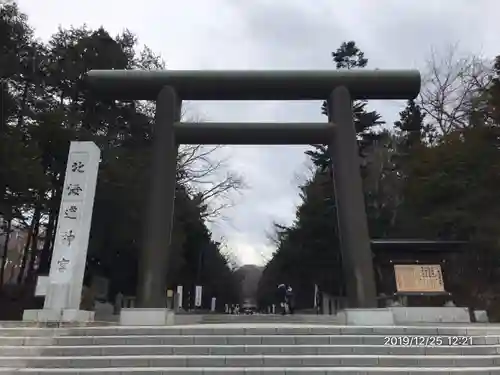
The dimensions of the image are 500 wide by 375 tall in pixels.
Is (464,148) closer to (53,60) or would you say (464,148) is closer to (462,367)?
(462,367)

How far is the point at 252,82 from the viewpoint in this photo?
11.6m

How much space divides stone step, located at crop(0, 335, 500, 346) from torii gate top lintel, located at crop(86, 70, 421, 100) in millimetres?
6104

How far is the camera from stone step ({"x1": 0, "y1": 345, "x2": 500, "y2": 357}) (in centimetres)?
773

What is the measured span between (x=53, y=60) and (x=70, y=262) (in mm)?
16991

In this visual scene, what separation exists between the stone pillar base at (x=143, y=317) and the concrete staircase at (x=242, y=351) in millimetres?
1333

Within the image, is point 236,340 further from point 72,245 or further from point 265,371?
point 72,245

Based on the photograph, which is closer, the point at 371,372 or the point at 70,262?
the point at 371,372

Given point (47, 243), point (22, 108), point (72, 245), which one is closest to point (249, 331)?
point (72, 245)

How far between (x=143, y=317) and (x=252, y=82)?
600 cm

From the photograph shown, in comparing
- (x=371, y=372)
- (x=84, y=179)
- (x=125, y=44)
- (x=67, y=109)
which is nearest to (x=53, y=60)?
(x=67, y=109)

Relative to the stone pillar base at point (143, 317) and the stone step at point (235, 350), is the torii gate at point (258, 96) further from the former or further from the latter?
the stone step at point (235, 350)

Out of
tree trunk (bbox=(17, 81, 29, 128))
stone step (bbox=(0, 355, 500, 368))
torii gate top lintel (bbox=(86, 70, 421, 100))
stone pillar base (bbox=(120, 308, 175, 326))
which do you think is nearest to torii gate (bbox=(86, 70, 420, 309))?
torii gate top lintel (bbox=(86, 70, 421, 100))

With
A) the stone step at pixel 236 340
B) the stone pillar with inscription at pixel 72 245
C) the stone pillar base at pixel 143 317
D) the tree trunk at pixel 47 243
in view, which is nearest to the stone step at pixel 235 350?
the stone step at pixel 236 340

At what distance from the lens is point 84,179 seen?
11422mm
